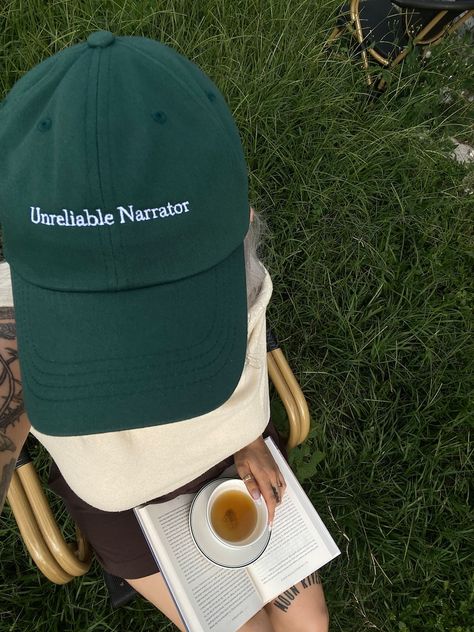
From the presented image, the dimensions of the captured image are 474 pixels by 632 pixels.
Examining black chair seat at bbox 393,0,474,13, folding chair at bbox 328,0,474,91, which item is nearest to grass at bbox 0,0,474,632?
folding chair at bbox 328,0,474,91

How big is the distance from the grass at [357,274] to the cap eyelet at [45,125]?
1.21m

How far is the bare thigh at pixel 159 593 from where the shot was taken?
51.6 inches

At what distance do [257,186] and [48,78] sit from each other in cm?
121

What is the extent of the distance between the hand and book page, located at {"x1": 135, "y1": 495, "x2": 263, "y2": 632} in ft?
0.64

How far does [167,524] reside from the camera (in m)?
1.25

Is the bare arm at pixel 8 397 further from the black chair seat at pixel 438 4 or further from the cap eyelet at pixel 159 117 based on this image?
the black chair seat at pixel 438 4

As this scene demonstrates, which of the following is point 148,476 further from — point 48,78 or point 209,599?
point 48,78

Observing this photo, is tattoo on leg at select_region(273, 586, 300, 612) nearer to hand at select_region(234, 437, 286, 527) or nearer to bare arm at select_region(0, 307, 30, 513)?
hand at select_region(234, 437, 286, 527)

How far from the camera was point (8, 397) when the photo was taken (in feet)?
3.21

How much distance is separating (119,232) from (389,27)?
221 cm

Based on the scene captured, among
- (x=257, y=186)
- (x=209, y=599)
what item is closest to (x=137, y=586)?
(x=209, y=599)

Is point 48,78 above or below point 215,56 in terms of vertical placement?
above

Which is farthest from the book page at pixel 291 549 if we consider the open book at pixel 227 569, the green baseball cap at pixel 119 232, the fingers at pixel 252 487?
the green baseball cap at pixel 119 232

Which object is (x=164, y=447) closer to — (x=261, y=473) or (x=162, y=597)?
(x=261, y=473)
